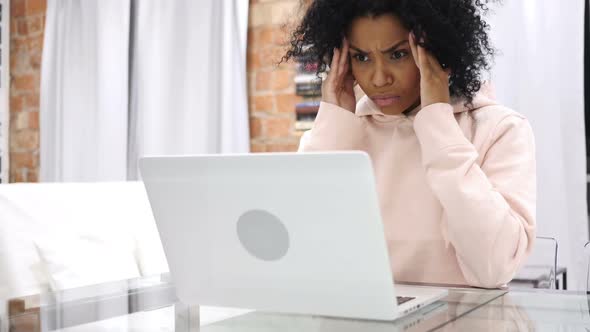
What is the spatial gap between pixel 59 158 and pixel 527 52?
7.31 ft

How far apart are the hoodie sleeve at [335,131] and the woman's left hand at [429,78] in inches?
7.7

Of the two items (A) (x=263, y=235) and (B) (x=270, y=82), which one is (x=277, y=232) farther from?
(B) (x=270, y=82)

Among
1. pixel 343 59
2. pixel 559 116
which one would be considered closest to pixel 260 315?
pixel 343 59

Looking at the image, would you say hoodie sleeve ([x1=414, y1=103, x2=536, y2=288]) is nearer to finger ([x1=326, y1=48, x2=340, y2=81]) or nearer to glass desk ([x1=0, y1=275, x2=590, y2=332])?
glass desk ([x1=0, y1=275, x2=590, y2=332])

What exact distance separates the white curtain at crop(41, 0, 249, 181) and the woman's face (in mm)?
1529

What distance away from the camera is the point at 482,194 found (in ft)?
4.34

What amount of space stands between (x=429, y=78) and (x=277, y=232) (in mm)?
651

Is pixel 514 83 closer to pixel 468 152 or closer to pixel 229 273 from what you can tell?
pixel 468 152

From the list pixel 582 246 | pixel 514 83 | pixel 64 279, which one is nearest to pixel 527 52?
pixel 514 83

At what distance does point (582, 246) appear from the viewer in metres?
2.38

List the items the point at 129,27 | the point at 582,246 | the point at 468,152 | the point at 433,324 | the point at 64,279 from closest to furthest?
the point at 433,324 < the point at 468,152 < the point at 64,279 < the point at 582,246 < the point at 129,27

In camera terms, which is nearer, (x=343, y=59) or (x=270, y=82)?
(x=343, y=59)

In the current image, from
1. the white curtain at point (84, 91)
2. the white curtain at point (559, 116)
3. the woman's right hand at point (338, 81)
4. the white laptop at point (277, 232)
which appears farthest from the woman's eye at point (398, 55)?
the white curtain at point (84, 91)

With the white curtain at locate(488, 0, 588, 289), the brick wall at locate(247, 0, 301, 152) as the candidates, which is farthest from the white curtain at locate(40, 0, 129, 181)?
the white curtain at locate(488, 0, 588, 289)
